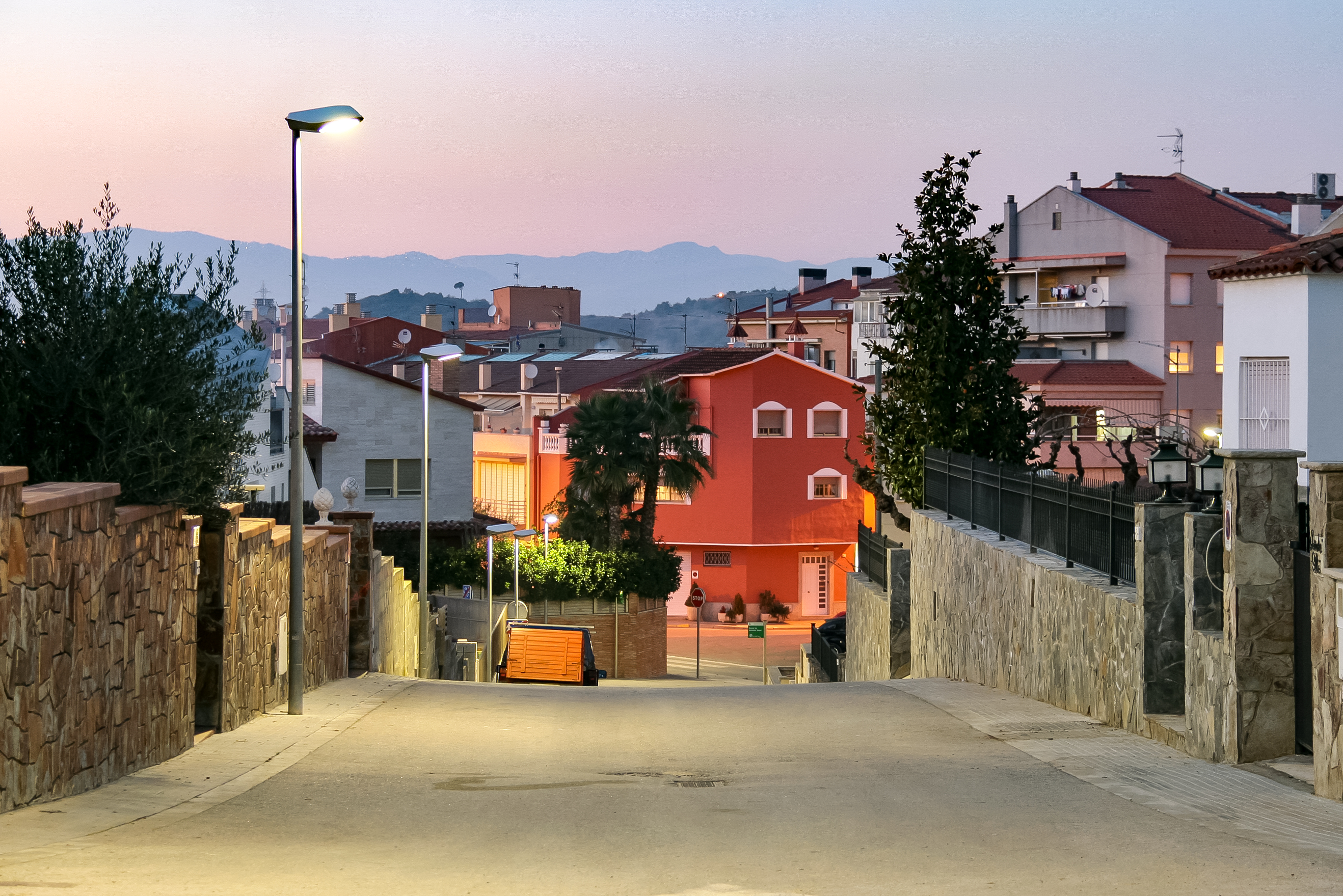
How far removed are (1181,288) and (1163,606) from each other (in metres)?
48.4

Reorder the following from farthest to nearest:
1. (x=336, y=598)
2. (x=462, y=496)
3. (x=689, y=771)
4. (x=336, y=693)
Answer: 1. (x=462, y=496)
2. (x=336, y=598)
3. (x=336, y=693)
4. (x=689, y=771)

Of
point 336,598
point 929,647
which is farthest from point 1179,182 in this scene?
point 336,598

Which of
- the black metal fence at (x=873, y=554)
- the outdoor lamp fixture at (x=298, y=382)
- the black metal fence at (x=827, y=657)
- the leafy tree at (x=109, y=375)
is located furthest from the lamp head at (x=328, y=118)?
the black metal fence at (x=827, y=657)

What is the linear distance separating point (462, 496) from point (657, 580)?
32.8 ft

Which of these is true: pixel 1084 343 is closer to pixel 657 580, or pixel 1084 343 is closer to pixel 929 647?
pixel 657 580

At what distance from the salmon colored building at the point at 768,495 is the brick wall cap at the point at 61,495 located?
6031 centimetres

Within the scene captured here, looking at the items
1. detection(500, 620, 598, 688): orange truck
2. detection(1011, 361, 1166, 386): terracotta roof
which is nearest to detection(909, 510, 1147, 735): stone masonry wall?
detection(500, 620, 598, 688): orange truck

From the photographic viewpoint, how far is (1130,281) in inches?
2324

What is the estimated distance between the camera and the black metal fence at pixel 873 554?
28.1 meters

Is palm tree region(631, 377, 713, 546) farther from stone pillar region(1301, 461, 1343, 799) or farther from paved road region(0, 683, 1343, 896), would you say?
stone pillar region(1301, 461, 1343, 799)

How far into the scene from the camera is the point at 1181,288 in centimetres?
5816

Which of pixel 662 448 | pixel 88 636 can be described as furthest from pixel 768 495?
pixel 88 636

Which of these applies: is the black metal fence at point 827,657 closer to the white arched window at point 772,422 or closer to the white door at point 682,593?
the white door at point 682,593

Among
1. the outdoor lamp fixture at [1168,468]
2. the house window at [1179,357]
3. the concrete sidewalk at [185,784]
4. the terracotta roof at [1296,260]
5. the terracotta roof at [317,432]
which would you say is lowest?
the concrete sidewalk at [185,784]
